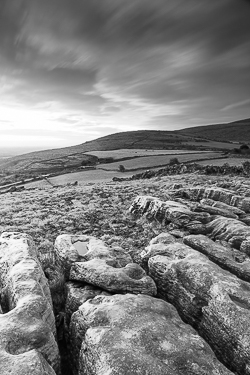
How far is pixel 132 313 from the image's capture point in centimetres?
788

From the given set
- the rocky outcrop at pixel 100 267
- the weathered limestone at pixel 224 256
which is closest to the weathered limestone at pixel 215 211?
the weathered limestone at pixel 224 256

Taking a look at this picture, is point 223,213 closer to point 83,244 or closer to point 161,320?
point 83,244

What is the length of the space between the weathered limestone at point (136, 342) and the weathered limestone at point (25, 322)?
1.05 metres

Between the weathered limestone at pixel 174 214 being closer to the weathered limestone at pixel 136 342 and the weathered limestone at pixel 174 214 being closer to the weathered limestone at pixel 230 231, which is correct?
the weathered limestone at pixel 230 231

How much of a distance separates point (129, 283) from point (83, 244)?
6.04 meters

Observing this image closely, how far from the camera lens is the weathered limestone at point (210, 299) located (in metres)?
7.23

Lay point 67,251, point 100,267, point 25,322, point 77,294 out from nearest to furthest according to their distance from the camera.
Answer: point 25,322, point 77,294, point 100,267, point 67,251

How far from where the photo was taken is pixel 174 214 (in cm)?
2058

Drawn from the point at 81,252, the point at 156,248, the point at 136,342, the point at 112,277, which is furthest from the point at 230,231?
the point at 136,342

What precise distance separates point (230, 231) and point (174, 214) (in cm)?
539

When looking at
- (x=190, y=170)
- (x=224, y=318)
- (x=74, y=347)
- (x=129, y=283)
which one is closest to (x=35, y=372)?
(x=74, y=347)

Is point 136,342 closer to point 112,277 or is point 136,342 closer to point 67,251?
point 112,277

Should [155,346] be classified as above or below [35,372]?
below

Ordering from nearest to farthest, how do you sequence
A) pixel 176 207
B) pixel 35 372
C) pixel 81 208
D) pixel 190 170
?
1. pixel 35 372
2. pixel 176 207
3. pixel 81 208
4. pixel 190 170
